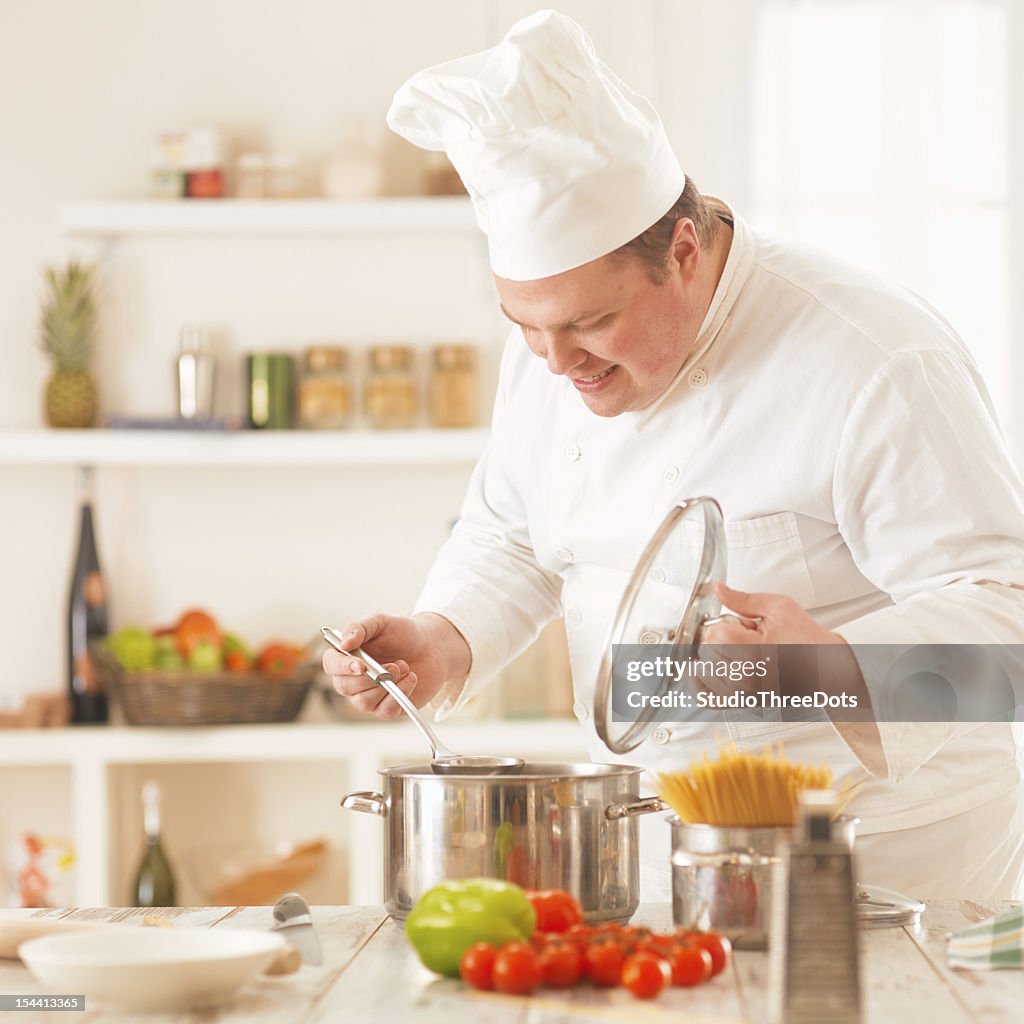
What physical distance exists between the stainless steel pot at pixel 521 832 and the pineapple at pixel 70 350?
1.88 m

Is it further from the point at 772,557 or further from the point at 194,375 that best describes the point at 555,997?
the point at 194,375

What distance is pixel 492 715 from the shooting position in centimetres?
278

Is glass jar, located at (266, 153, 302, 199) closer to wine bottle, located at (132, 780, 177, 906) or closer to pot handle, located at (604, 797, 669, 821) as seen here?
wine bottle, located at (132, 780, 177, 906)

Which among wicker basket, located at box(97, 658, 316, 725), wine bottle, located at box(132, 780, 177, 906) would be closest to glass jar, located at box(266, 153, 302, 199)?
wicker basket, located at box(97, 658, 316, 725)

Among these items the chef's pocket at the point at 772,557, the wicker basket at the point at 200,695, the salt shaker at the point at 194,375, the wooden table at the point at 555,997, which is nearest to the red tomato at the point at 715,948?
the wooden table at the point at 555,997

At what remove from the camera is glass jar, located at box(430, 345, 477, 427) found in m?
2.82

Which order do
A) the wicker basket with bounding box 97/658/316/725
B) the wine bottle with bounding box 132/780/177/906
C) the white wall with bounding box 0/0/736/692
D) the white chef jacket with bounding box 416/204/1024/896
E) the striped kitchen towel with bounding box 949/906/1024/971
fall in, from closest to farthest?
1. the striped kitchen towel with bounding box 949/906/1024/971
2. the white chef jacket with bounding box 416/204/1024/896
3. the wicker basket with bounding box 97/658/316/725
4. the wine bottle with bounding box 132/780/177/906
5. the white wall with bounding box 0/0/736/692

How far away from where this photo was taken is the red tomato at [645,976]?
959 millimetres

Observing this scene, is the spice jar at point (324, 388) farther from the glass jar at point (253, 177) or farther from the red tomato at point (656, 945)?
the red tomato at point (656, 945)

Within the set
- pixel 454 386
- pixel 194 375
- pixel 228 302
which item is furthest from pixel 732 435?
pixel 228 302

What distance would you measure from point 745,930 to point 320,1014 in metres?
0.35

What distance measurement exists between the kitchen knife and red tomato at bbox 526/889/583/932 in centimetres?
18

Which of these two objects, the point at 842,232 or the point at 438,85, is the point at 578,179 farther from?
the point at 842,232

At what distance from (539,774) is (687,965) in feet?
0.87
